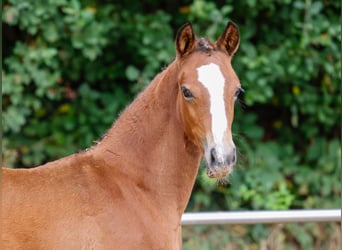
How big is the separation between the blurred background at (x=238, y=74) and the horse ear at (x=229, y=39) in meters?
2.58

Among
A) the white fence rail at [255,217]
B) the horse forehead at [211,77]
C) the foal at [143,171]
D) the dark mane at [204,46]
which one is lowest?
the white fence rail at [255,217]

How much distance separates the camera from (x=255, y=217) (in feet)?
16.0

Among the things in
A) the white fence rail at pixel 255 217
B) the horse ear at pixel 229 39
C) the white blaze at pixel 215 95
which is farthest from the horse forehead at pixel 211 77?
the white fence rail at pixel 255 217

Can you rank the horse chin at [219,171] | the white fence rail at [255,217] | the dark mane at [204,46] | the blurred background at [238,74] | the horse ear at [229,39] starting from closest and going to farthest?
the horse chin at [219,171] → the dark mane at [204,46] → the horse ear at [229,39] → the white fence rail at [255,217] → the blurred background at [238,74]

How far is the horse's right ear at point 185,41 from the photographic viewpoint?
3.56 metres

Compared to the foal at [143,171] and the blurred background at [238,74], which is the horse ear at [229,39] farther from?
the blurred background at [238,74]

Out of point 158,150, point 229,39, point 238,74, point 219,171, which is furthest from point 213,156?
point 238,74

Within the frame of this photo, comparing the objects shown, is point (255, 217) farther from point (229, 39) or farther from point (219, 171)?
point (219, 171)

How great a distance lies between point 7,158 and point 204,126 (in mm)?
3257

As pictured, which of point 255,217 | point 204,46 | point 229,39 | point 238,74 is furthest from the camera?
point 238,74

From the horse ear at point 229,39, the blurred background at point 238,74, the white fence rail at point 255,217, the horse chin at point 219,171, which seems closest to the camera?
the horse chin at point 219,171

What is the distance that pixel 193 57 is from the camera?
11.6 feet

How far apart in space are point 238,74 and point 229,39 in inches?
115

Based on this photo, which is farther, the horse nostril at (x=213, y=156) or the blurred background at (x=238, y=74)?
the blurred background at (x=238, y=74)
